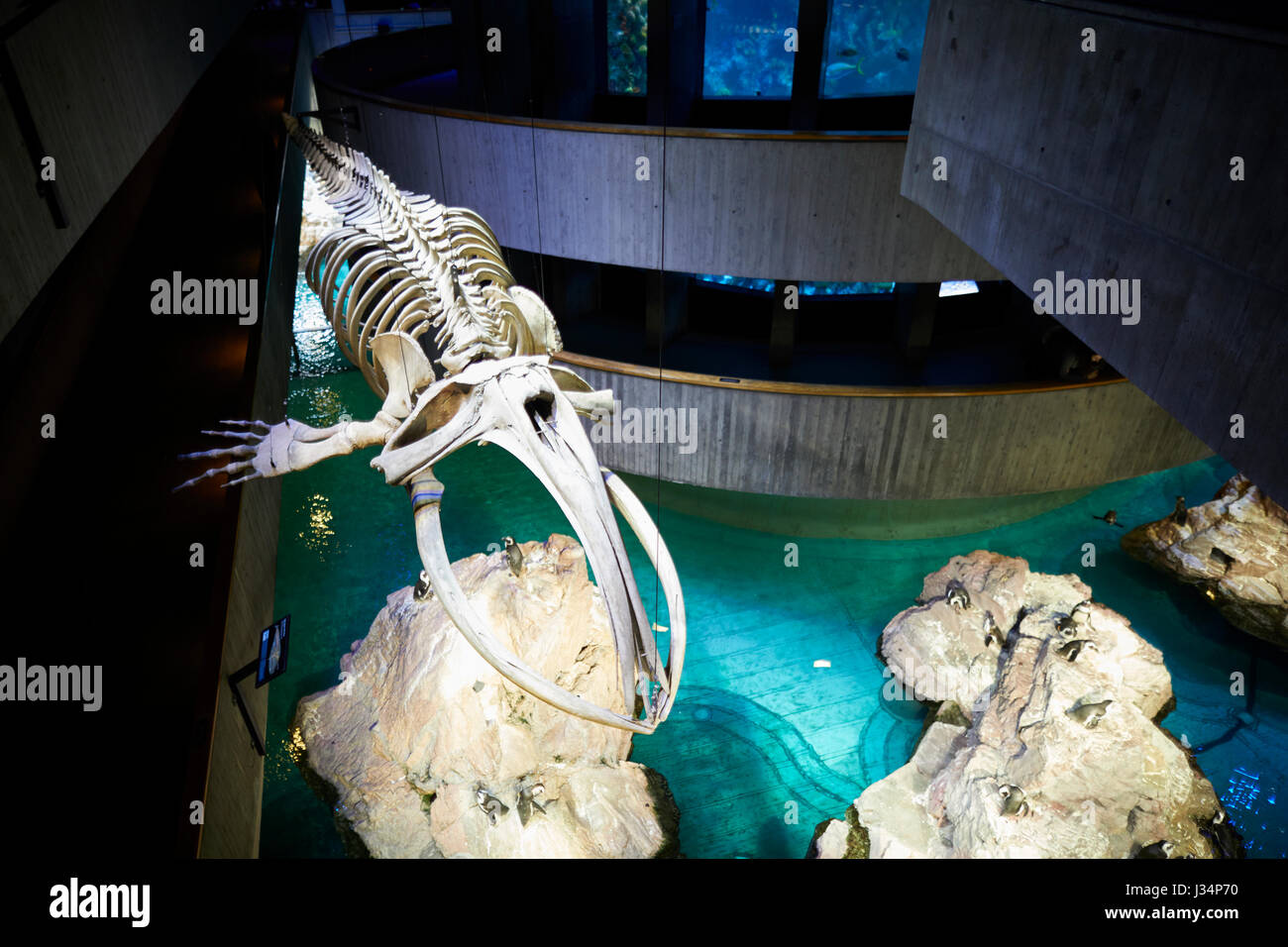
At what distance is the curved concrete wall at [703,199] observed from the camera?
23.5 ft

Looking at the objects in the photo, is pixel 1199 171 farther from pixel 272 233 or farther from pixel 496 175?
pixel 272 233

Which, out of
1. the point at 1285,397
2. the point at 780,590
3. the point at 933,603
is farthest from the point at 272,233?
the point at 1285,397

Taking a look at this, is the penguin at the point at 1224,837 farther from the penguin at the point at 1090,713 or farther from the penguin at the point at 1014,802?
the penguin at the point at 1014,802

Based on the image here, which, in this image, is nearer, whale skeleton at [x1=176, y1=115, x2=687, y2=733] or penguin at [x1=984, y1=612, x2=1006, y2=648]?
whale skeleton at [x1=176, y1=115, x2=687, y2=733]

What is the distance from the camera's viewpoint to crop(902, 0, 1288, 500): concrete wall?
10.3ft

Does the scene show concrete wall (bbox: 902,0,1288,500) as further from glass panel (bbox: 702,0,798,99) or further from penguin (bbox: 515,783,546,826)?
glass panel (bbox: 702,0,798,99)

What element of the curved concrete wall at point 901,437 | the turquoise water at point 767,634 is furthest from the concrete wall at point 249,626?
the curved concrete wall at point 901,437

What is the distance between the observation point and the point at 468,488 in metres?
9.51

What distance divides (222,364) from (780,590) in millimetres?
6054

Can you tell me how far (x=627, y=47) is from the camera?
417 inches

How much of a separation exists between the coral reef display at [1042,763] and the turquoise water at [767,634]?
397 mm

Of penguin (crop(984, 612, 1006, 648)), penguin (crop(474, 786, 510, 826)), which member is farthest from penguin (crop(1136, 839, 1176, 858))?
penguin (crop(474, 786, 510, 826))

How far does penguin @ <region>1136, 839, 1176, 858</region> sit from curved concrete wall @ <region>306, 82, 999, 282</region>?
16.3 ft

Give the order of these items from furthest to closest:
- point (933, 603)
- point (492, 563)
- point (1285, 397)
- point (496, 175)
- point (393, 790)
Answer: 1. point (496, 175)
2. point (933, 603)
3. point (492, 563)
4. point (393, 790)
5. point (1285, 397)
